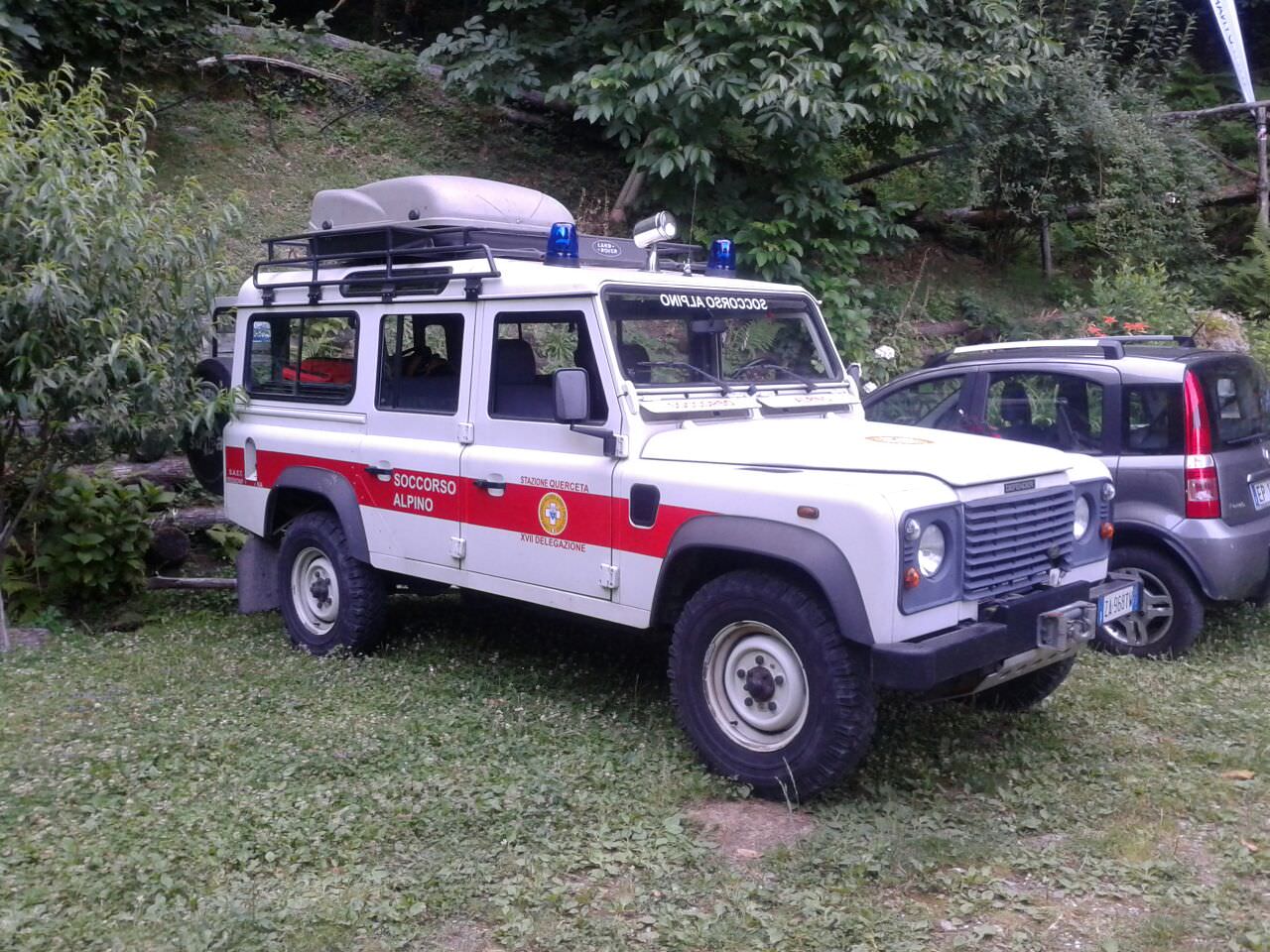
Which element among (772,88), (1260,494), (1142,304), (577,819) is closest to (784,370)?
(577,819)

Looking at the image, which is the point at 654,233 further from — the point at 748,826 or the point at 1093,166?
the point at 1093,166

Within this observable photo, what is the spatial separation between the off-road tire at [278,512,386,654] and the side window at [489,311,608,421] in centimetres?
142

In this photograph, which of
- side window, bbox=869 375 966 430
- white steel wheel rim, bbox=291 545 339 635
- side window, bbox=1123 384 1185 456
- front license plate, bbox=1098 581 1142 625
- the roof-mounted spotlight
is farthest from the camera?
side window, bbox=869 375 966 430

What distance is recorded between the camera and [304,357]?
7.25m

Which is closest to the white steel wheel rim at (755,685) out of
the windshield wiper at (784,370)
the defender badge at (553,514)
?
the defender badge at (553,514)

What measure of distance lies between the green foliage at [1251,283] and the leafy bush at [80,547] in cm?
1138

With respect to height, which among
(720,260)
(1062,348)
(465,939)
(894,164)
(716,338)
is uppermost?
(894,164)

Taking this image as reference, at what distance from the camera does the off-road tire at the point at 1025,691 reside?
226 inches

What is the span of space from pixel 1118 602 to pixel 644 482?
84.9 inches

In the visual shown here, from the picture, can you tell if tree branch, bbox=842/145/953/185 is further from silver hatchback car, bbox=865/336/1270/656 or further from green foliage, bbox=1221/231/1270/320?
silver hatchback car, bbox=865/336/1270/656

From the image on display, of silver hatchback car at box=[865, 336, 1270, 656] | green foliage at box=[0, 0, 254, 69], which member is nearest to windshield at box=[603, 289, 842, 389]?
silver hatchback car at box=[865, 336, 1270, 656]

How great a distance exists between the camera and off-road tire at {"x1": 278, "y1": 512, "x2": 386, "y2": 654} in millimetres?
6730

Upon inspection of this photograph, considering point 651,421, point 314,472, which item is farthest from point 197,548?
point 651,421

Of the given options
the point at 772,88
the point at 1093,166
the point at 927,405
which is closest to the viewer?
the point at 927,405
